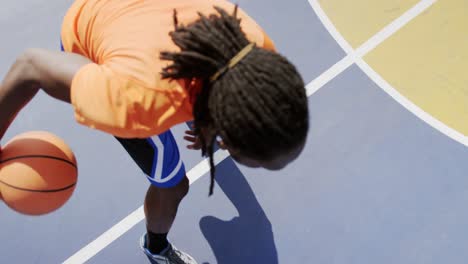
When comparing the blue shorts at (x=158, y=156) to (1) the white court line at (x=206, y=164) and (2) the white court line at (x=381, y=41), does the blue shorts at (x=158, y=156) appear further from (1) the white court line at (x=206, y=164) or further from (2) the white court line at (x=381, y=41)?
(2) the white court line at (x=381, y=41)

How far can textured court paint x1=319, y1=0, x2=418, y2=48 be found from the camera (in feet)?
13.9

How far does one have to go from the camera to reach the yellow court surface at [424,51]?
12.3ft

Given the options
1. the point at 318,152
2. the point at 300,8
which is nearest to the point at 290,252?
the point at 318,152

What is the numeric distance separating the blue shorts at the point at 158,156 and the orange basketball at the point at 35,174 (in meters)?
0.32

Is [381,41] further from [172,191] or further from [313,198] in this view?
[172,191]

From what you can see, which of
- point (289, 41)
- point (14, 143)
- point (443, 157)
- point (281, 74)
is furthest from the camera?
point (289, 41)

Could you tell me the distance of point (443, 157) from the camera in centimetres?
342

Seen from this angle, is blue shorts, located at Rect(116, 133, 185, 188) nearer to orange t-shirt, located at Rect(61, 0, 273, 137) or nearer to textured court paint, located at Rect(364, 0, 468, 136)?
orange t-shirt, located at Rect(61, 0, 273, 137)

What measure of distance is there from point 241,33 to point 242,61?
0.44 ft

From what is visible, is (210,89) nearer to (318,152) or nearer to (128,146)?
(128,146)

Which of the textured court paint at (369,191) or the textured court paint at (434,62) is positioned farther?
the textured court paint at (434,62)

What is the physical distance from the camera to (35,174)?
2.30 m

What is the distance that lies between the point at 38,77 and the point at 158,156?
73 cm

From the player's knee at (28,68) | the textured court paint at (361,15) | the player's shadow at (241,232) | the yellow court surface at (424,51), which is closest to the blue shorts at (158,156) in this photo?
the player's knee at (28,68)
